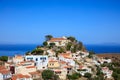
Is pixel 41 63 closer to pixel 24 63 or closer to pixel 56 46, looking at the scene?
pixel 24 63

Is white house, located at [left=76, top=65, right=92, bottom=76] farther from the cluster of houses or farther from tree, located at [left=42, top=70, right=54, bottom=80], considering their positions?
tree, located at [left=42, top=70, right=54, bottom=80]

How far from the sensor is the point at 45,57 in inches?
1702

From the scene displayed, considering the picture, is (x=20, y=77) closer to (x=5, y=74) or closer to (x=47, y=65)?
(x=5, y=74)

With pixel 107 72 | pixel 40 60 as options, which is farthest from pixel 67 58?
pixel 107 72

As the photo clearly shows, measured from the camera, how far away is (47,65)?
41.2 m

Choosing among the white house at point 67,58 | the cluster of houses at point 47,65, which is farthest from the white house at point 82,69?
the white house at point 67,58

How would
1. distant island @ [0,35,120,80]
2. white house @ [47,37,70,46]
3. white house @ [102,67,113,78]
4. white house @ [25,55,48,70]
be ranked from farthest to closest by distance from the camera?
white house @ [47,37,70,46], white house @ [102,67,113,78], white house @ [25,55,48,70], distant island @ [0,35,120,80]

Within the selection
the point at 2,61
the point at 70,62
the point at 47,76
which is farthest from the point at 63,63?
the point at 2,61

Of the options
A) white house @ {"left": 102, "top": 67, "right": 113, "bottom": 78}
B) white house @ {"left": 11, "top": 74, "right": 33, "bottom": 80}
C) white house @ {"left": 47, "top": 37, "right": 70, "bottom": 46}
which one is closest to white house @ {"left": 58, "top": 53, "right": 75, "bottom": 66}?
white house @ {"left": 102, "top": 67, "right": 113, "bottom": 78}

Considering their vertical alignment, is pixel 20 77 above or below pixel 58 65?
below

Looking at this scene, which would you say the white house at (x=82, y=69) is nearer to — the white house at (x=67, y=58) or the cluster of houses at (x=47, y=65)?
the cluster of houses at (x=47, y=65)

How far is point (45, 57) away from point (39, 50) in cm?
508

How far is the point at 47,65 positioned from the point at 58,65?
157cm

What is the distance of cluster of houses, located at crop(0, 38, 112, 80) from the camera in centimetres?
3697
